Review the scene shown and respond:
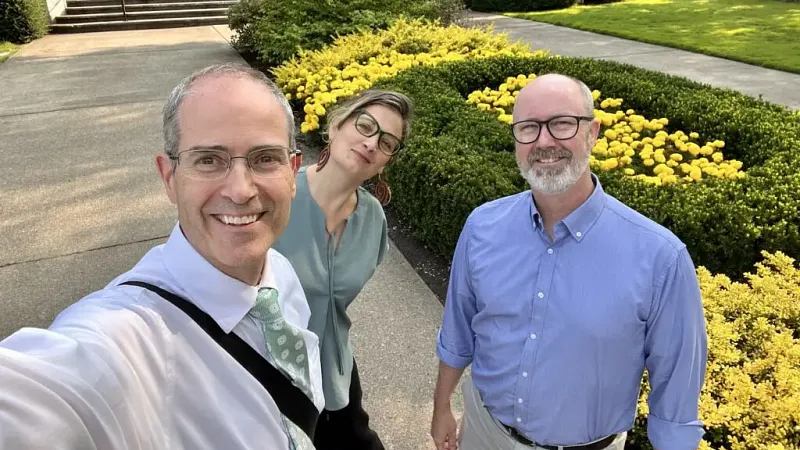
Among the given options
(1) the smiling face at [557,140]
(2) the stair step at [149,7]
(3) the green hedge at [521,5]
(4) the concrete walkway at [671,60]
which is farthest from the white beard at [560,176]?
(3) the green hedge at [521,5]

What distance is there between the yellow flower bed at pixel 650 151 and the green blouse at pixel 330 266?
8.20 ft

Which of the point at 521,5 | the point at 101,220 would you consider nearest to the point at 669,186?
the point at 101,220

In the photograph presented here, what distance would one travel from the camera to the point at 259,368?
115 cm

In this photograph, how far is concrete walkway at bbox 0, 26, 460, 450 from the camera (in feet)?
10.7

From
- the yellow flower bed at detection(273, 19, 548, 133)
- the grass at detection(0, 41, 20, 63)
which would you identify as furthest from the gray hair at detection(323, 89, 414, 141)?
the grass at detection(0, 41, 20, 63)

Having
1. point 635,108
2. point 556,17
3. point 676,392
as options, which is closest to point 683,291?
point 676,392

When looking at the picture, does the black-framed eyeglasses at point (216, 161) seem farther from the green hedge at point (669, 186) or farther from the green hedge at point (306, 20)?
the green hedge at point (306, 20)

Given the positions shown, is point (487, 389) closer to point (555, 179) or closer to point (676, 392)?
point (676, 392)

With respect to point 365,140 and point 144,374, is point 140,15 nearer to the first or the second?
point 365,140

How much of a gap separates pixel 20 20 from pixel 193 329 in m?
15.5

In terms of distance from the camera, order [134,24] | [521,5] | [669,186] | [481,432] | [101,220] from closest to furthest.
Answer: [481,432]
[669,186]
[101,220]
[134,24]
[521,5]

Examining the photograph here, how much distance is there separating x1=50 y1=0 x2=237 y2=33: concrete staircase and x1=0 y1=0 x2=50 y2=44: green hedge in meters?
1.16

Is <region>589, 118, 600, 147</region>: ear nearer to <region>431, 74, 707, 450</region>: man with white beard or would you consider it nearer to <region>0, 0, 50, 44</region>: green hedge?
<region>431, 74, 707, 450</region>: man with white beard

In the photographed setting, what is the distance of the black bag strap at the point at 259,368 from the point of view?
1093mm
